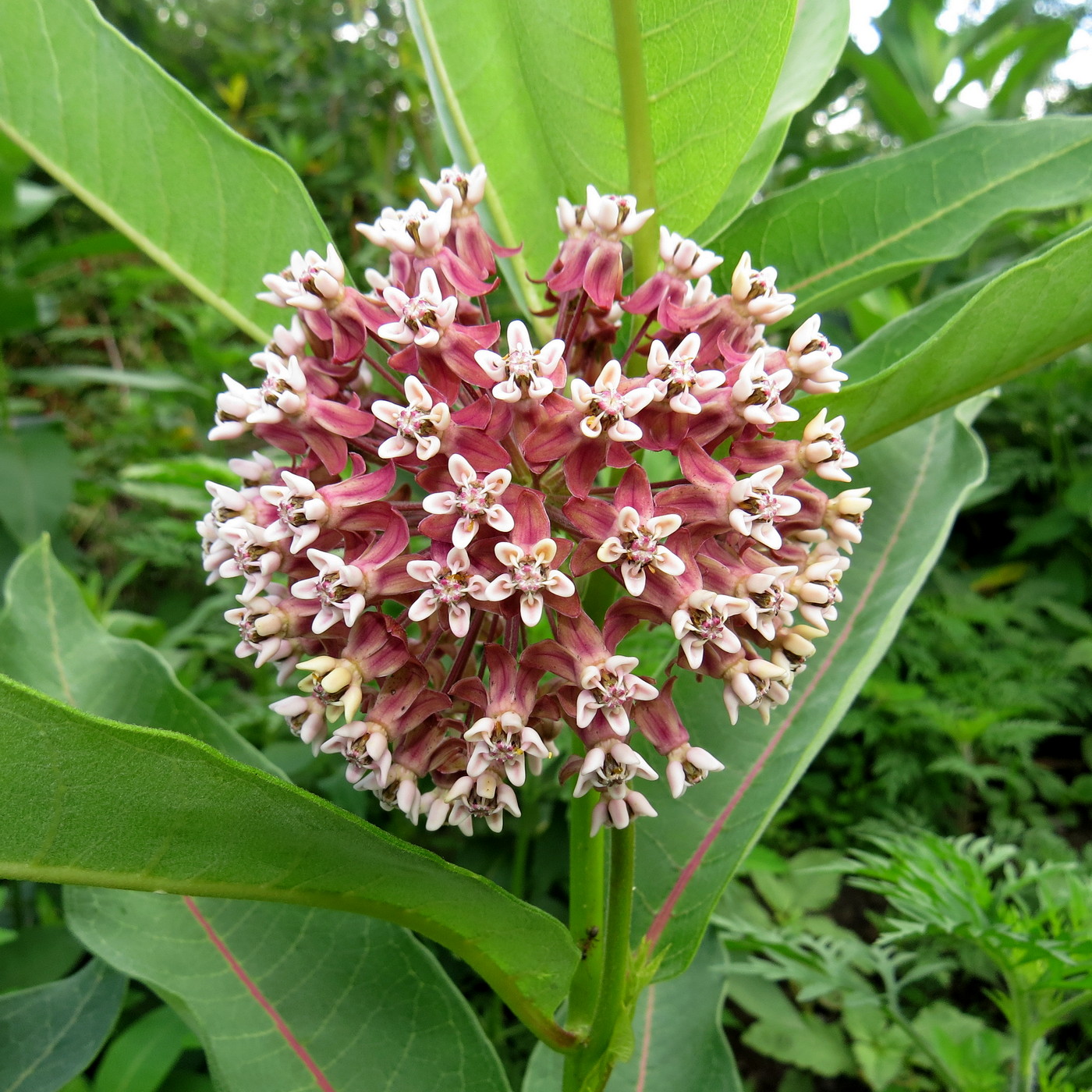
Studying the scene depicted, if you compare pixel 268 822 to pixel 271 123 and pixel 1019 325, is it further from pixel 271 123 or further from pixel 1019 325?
pixel 271 123

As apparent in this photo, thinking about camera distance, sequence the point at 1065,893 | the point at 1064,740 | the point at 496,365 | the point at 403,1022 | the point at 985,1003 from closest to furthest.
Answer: the point at 496,365 → the point at 403,1022 → the point at 1065,893 → the point at 985,1003 → the point at 1064,740

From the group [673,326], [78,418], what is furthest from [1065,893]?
[78,418]

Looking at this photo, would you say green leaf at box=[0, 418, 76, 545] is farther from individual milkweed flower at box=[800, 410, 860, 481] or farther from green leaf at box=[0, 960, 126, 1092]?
individual milkweed flower at box=[800, 410, 860, 481]

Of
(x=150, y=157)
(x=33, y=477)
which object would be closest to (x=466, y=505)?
(x=150, y=157)

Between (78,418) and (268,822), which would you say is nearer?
(268,822)

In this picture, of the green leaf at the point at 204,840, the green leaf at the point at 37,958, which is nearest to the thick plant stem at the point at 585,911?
the green leaf at the point at 204,840

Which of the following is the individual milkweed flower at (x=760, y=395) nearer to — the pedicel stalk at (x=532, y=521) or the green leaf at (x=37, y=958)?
the pedicel stalk at (x=532, y=521)
